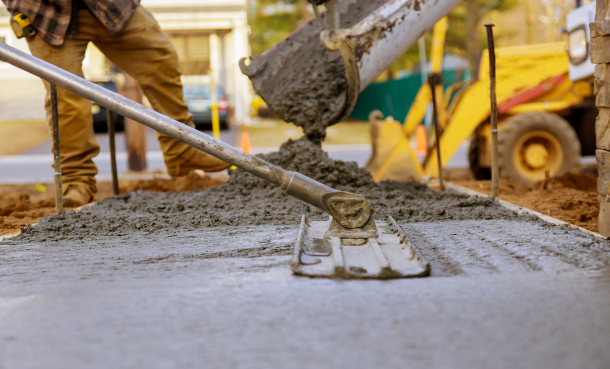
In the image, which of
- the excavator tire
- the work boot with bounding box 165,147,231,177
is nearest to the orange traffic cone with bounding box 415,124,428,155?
the excavator tire

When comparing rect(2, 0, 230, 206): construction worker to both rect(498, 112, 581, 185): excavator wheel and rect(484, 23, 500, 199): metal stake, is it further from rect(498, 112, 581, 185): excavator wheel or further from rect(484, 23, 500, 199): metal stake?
rect(498, 112, 581, 185): excavator wheel

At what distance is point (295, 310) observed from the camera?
163cm

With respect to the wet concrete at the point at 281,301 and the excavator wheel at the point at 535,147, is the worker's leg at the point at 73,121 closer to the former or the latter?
Answer: the wet concrete at the point at 281,301

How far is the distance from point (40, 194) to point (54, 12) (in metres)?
2.21

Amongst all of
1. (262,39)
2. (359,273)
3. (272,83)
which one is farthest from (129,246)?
(262,39)

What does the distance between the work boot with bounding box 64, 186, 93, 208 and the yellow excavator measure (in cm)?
309

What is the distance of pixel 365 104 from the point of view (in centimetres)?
1962

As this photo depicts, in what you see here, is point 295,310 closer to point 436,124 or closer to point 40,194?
point 436,124

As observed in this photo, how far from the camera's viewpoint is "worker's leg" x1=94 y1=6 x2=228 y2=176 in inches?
156

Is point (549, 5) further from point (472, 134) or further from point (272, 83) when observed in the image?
point (272, 83)

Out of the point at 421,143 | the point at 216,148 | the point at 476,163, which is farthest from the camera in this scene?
the point at 421,143

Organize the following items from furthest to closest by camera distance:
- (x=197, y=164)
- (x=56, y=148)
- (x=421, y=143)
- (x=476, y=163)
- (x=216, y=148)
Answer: (x=421, y=143), (x=476, y=163), (x=197, y=164), (x=56, y=148), (x=216, y=148)

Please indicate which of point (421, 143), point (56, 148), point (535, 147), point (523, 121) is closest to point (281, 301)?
point (56, 148)

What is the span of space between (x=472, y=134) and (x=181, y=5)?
15310mm
